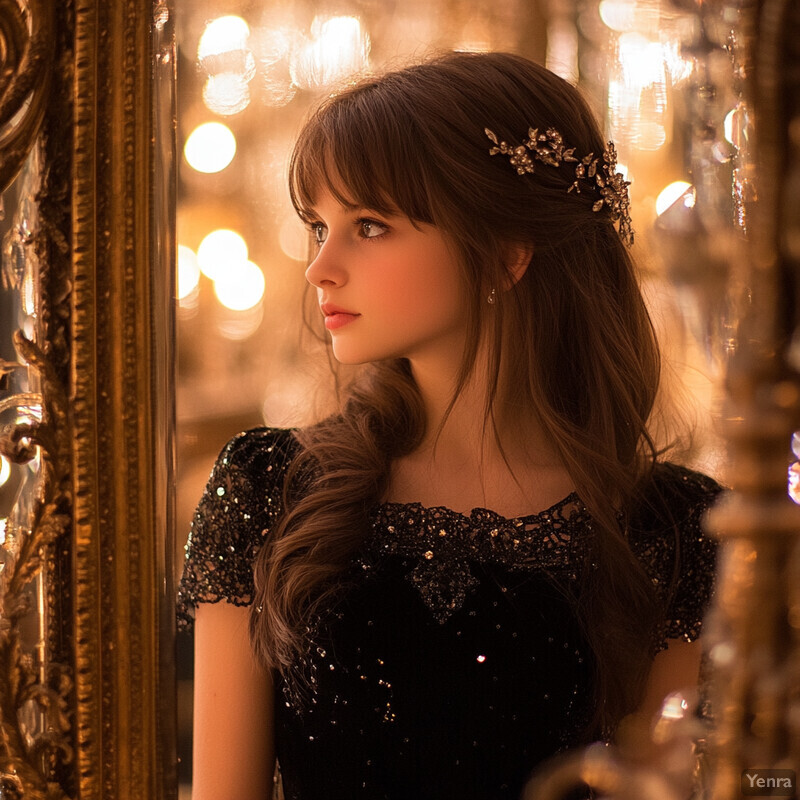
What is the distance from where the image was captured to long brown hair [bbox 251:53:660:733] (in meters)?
1.00

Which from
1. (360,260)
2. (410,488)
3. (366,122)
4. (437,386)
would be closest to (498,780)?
(410,488)

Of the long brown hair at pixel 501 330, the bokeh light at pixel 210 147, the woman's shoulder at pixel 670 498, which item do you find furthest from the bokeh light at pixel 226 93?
the woman's shoulder at pixel 670 498

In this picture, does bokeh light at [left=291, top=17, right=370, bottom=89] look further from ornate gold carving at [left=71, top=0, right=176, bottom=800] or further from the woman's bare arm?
the woman's bare arm

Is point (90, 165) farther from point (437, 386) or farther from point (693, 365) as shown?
point (693, 365)

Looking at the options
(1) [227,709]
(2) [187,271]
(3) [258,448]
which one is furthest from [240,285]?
(1) [227,709]

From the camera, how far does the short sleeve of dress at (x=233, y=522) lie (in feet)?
3.38

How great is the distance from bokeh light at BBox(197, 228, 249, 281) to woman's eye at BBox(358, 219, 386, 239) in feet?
0.83

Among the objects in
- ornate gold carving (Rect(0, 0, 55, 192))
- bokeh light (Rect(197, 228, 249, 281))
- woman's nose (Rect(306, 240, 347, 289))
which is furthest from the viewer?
bokeh light (Rect(197, 228, 249, 281))

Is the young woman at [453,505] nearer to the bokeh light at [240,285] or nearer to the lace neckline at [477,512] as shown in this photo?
the lace neckline at [477,512]

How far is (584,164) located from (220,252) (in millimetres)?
466

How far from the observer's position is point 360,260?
0.98 meters

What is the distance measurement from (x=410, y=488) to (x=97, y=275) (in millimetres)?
408

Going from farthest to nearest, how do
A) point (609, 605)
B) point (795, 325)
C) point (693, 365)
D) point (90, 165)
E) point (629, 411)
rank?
point (693, 365), point (629, 411), point (609, 605), point (90, 165), point (795, 325)

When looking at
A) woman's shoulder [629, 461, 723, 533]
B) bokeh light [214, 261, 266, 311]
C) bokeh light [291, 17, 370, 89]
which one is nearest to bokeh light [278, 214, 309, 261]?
bokeh light [214, 261, 266, 311]
